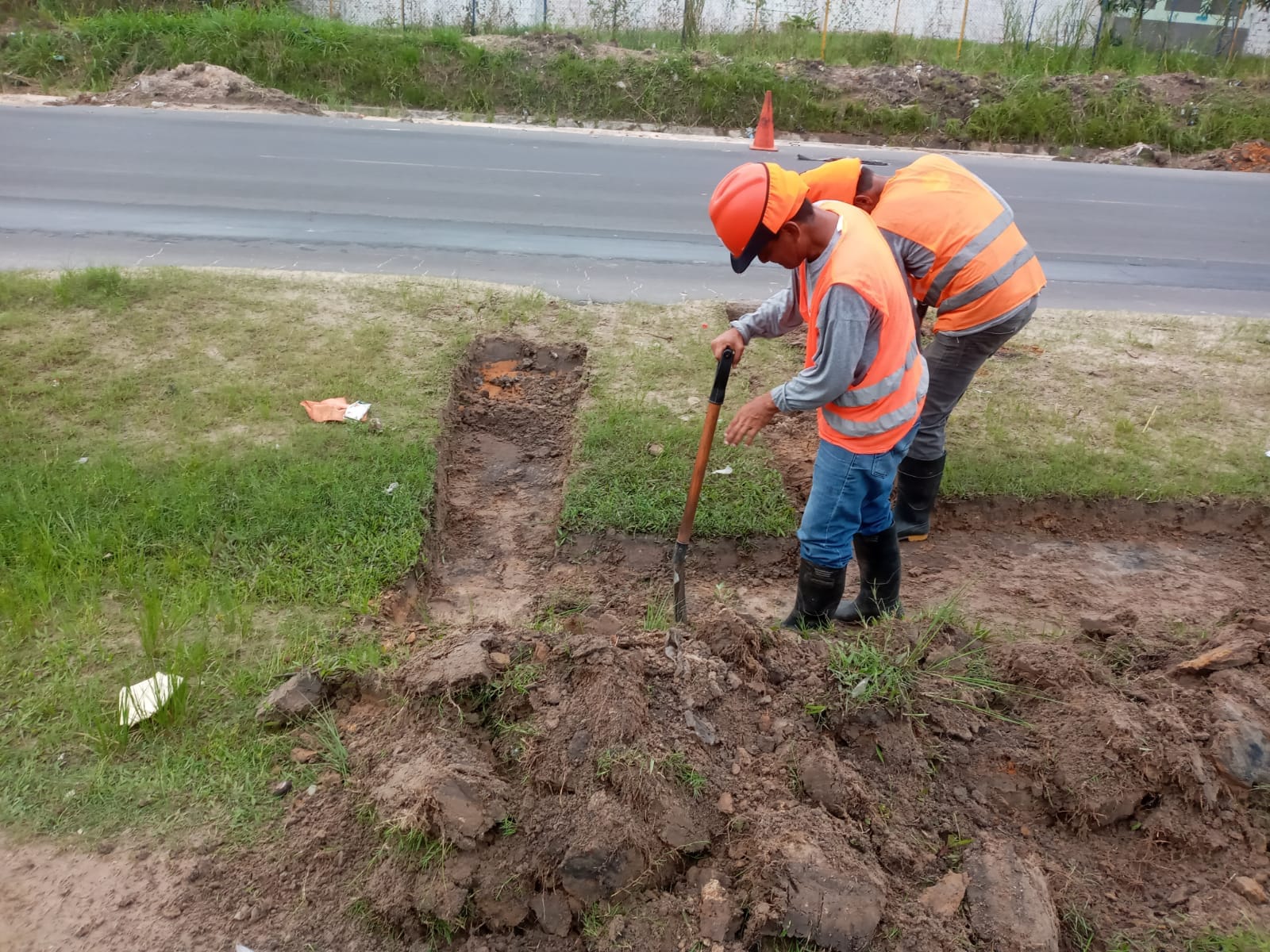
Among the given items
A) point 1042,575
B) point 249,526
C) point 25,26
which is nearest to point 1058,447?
point 1042,575

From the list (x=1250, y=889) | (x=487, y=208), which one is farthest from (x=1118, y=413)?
(x=487, y=208)

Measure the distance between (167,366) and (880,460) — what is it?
4.23m

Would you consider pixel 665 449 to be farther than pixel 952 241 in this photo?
Yes

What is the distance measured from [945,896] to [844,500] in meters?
1.36

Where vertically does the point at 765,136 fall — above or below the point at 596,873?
above

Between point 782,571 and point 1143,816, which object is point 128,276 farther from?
point 1143,816

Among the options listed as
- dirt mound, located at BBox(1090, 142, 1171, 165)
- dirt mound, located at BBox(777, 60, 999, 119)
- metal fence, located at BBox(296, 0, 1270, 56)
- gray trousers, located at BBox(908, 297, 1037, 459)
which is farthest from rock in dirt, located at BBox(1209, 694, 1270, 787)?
metal fence, located at BBox(296, 0, 1270, 56)

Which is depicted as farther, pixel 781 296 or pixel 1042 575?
A: pixel 1042 575

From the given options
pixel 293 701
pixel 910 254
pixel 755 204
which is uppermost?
pixel 755 204

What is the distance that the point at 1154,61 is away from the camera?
17.1m

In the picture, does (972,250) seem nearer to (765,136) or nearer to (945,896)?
(945,896)

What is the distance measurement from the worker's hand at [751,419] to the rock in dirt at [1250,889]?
6.28 feet

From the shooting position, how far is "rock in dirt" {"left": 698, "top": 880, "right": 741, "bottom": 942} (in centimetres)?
224

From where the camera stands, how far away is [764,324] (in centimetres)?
354
